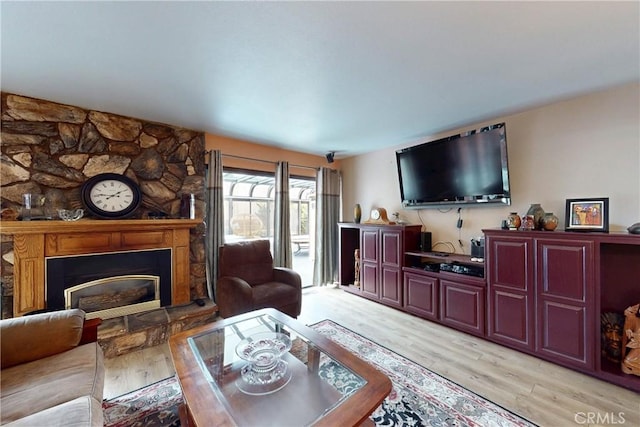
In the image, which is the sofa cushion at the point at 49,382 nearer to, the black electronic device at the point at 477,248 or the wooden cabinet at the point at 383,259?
the wooden cabinet at the point at 383,259

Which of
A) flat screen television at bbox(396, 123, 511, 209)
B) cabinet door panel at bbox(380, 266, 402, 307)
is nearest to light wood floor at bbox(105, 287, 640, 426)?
cabinet door panel at bbox(380, 266, 402, 307)

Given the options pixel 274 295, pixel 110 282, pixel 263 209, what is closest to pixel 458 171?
pixel 274 295

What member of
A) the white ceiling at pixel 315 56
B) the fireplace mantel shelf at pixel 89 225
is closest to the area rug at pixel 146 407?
the fireplace mantel shelf at pixel 89 225

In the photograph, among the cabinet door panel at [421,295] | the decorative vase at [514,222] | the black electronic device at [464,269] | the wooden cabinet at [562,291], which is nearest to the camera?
the wooden cabinet at [562,291]

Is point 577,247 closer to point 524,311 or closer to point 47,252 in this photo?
point 524,311

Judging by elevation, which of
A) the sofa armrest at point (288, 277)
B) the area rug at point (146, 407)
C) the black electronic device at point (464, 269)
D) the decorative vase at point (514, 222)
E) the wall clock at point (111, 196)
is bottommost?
the area rug at point (146, 407)

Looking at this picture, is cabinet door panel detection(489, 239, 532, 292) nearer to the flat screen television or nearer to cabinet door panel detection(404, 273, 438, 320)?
the flat screen television

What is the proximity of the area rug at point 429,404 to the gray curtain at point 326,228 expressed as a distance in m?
2.24

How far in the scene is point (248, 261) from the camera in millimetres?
3172

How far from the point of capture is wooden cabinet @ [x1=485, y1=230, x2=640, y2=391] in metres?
1.99

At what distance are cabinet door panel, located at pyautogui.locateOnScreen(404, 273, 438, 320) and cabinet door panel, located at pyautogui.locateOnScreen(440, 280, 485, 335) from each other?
93mm

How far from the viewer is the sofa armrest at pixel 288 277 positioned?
120 inches

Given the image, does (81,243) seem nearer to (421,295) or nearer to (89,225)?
(89,225)

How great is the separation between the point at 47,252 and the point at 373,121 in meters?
3.38
